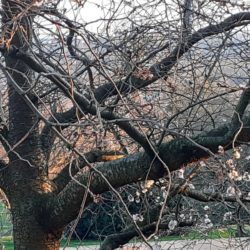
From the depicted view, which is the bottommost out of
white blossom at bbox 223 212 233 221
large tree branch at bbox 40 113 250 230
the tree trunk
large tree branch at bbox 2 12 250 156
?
white blossom at bbox 223 212 233 221

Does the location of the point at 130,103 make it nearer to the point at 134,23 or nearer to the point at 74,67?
the point at 134,23

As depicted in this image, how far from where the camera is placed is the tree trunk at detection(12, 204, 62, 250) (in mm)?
5277

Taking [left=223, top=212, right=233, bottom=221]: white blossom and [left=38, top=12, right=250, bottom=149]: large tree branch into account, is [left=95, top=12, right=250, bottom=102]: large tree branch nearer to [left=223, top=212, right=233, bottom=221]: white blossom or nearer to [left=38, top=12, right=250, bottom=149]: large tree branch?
[left=38, top=12, right=250, bottom=149]: large tree branch

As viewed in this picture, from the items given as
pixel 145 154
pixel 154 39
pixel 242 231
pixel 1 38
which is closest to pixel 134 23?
pixel 154 39

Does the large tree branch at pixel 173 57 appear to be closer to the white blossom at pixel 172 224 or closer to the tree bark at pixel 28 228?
the tree bark at pixel 28 228

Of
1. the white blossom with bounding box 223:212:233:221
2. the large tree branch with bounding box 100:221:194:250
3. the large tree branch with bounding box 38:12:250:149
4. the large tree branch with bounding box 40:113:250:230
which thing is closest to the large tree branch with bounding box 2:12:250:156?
the large tree branch with bounding box 38:12:250:149

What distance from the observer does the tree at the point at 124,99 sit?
13.8ft

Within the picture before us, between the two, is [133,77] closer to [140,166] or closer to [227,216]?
[140,166]

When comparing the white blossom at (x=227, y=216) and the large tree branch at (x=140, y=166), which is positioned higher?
the large tree branch at (x=140, y=166)

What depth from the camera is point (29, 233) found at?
17.3ft

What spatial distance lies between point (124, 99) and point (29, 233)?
1443 mm

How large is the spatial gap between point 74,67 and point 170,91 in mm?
987

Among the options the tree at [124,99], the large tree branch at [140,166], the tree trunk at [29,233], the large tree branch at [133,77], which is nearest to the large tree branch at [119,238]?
the tree at [124,99]

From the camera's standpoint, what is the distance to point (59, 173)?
5.63 m
